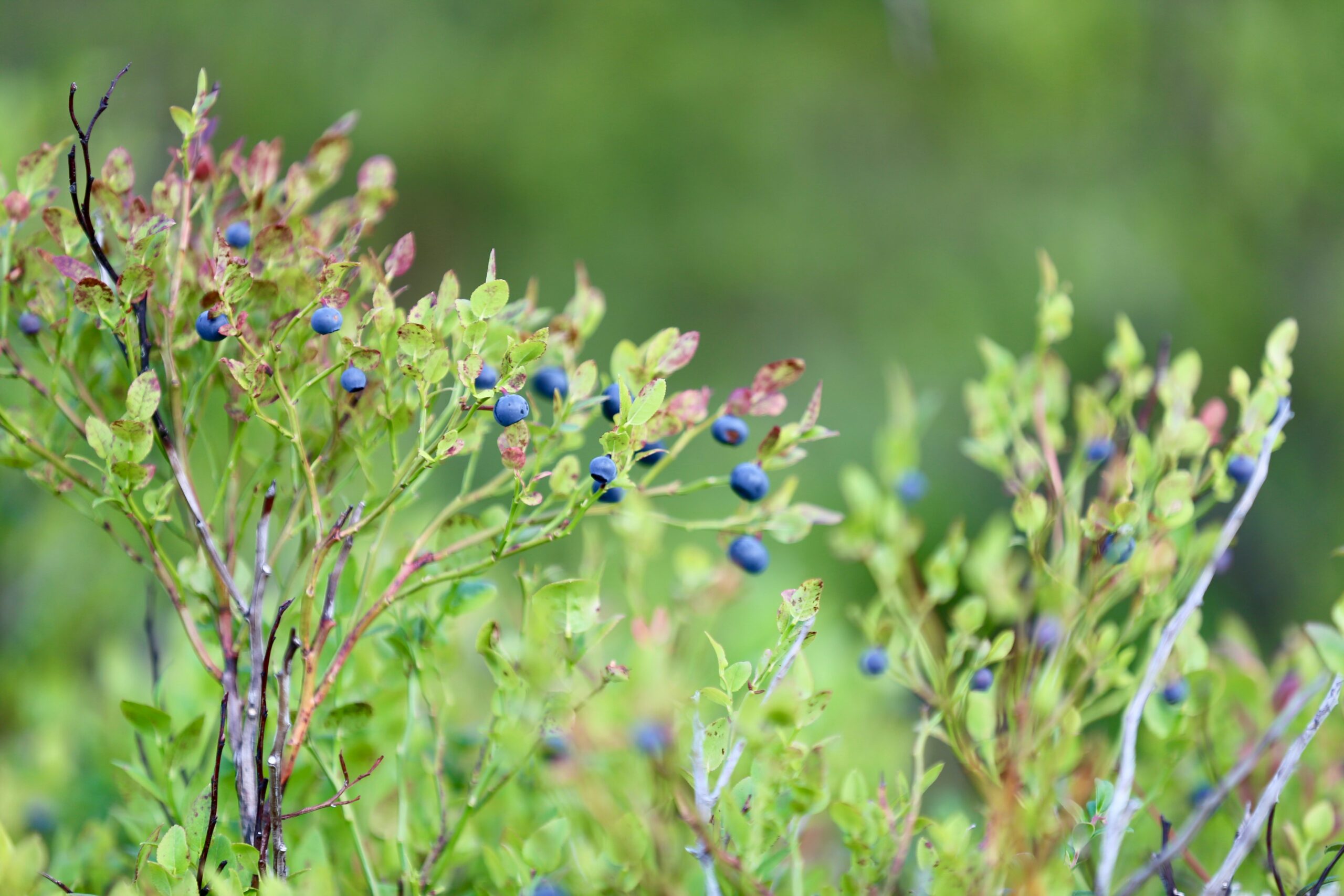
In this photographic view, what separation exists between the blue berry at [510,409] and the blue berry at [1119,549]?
344 mm

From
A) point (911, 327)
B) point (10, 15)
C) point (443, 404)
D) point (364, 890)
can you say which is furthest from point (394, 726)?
point (10, 15)

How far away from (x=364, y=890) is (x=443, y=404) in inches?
12.7

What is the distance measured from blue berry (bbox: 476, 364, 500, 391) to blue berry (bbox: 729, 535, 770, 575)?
0.56 ft

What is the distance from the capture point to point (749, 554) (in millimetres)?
584

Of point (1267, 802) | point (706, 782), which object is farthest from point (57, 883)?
point (1267, 802)

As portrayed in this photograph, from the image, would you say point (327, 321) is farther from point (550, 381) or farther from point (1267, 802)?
point (1267, 802)

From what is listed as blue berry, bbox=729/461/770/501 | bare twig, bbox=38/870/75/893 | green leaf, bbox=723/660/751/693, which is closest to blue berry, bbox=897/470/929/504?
blue berry, bbox=729/461/770/501

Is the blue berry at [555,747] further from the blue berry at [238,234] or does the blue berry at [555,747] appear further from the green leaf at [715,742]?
the blue berry at [238,234]

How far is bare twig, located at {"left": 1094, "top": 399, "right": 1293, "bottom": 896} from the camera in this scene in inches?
18.3

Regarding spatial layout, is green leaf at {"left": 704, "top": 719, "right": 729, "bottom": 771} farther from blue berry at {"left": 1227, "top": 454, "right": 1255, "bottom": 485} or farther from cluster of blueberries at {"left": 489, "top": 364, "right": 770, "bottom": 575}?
blue berry at {"left": 1227, "top": 454, "right": 1255, "bottom": 485}

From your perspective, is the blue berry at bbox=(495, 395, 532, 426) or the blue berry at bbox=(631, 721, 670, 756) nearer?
the blue berry at bbox=(631, 721, 670, 756)

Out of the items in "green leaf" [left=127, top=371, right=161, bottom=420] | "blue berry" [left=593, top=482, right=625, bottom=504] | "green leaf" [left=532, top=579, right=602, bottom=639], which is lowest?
"green leaf" [left=532, top=579, right=602, bottom=639]

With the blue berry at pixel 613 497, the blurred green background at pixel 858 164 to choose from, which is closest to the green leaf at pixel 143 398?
the blue berry at pixel 613 497

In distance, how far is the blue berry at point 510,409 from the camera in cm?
46
